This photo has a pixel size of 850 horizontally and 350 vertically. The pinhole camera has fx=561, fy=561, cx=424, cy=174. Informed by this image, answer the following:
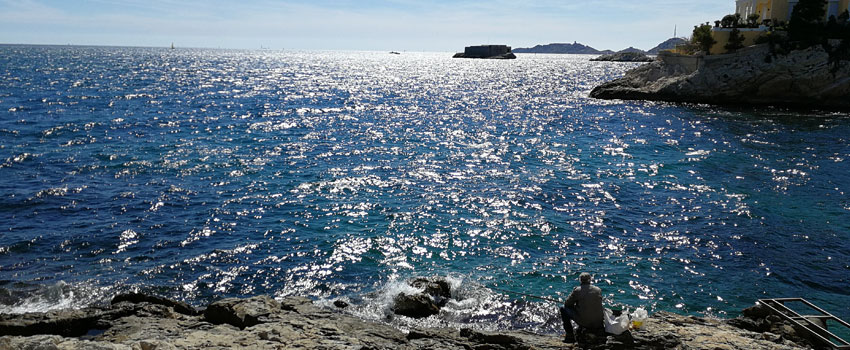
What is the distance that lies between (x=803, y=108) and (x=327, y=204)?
205 feet

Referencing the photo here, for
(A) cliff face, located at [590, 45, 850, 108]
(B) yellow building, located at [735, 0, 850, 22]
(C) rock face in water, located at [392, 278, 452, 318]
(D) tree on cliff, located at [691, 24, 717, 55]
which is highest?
(B) yellow building, located at [735, 0, 850, 22]

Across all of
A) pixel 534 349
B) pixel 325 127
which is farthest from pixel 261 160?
pixel 534 349

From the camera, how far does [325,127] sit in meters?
56.0

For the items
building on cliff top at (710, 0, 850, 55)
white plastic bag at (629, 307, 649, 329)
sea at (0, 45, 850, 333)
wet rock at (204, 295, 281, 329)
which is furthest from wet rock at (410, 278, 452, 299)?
building on cliff top at (710, 0, 850, 55)

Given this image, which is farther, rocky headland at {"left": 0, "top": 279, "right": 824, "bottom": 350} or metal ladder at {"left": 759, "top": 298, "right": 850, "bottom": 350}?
metal ladder at {"left": 759, "top": 298, "right": 850, "bottom": 350}

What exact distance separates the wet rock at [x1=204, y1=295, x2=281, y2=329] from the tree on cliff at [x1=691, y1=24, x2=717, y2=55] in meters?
73.8

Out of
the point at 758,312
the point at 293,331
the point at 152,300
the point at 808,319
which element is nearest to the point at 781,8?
the point at 758,312

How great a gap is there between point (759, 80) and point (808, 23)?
8488 mm

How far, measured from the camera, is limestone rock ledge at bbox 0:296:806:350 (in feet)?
38.8

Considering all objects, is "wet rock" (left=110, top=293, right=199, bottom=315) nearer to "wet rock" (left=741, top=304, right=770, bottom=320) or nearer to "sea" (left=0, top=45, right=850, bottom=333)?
"sea" (left=0, top=45, right=850, bottom=333)

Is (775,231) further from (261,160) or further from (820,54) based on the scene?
(820,54)

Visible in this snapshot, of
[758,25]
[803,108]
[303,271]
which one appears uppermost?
[758,25]

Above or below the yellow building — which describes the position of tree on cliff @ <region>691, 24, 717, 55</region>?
below

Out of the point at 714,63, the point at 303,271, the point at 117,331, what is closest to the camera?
the point at 117,331
